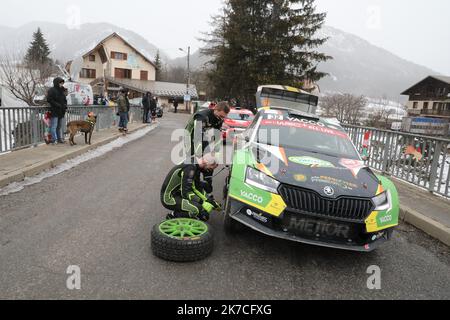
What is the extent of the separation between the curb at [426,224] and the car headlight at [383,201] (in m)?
1.47

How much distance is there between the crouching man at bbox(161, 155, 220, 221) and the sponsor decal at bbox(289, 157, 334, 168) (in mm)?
1036

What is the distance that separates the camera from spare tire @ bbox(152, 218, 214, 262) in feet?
11.1

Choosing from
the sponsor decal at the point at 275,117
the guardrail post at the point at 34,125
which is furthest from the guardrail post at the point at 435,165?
the guardrail post at the point at 34,125

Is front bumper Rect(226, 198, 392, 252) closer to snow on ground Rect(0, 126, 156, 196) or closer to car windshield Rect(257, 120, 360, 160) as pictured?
car windshield Rect(257, 120, 360, 160)

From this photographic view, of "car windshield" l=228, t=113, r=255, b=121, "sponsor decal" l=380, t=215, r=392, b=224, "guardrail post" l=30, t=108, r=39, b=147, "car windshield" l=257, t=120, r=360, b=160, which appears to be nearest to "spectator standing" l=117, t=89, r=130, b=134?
"car windshield" l=228, t=113, r=255, b=121

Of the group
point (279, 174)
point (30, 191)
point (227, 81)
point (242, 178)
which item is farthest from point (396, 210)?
point (227, 81)

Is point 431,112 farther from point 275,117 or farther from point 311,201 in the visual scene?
point 311,201

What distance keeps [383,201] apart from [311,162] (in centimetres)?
92

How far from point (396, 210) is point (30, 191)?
216 inches

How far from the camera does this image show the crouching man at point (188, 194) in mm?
4129

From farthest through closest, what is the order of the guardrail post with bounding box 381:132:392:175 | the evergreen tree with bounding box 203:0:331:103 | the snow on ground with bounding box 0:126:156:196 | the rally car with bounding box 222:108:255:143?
the evergreen tree with bounding box 203:0:331:103
the rally car with bounding box 222:108:255:143
the guardrail post with bounding box 381:132:392:175
the snow on ground with bounding box 0:126:156:196

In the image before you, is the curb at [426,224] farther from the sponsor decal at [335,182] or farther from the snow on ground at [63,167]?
the snow on ground at [63,167]

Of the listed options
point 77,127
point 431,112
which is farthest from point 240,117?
point 431,112

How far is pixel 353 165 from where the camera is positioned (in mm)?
4406
